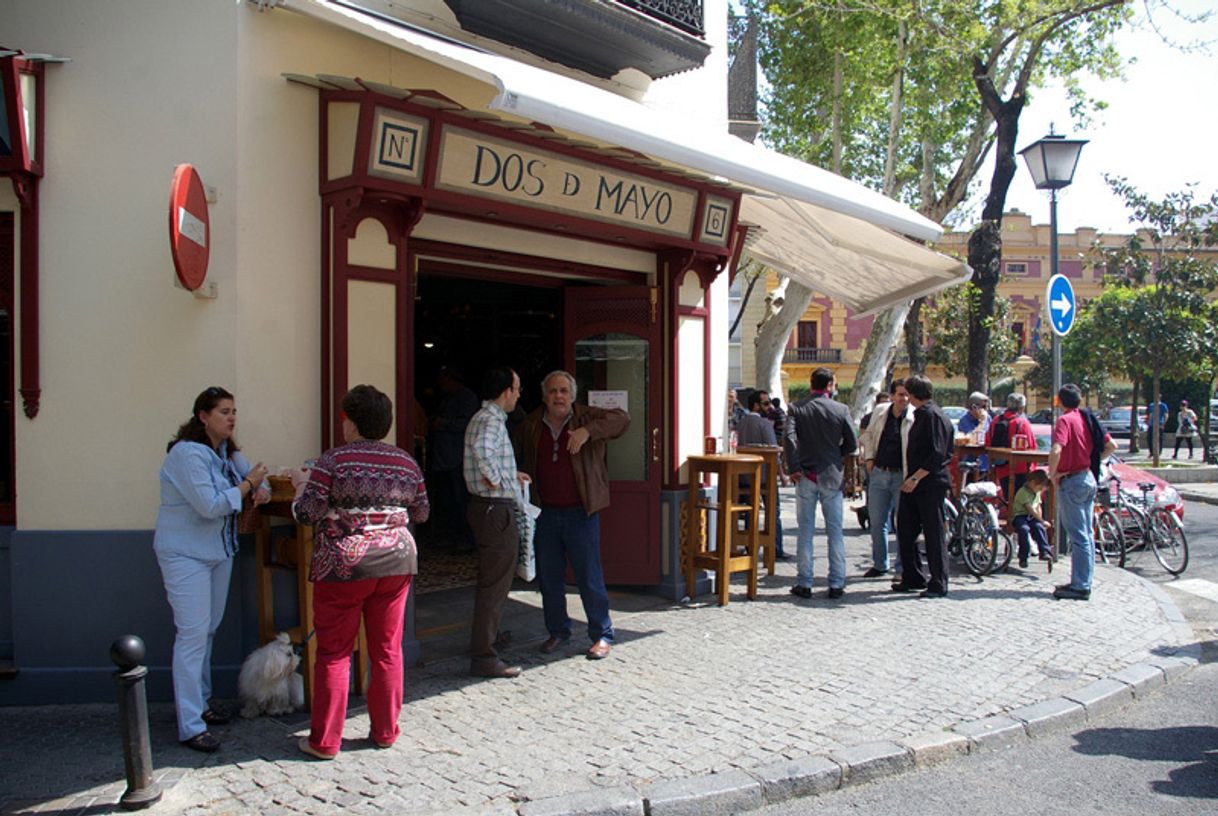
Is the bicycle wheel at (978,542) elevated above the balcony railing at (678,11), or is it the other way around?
the balcony railing at (678,11)

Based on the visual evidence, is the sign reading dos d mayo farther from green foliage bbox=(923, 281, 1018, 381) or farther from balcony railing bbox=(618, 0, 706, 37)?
green foliage bbox=(923, 281, 1018, 381)

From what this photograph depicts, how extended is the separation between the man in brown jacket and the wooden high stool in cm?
143

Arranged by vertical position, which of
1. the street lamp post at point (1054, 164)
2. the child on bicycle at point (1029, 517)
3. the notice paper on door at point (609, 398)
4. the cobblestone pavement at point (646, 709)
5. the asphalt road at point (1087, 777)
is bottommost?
the asphalt road at point (1087, 777)

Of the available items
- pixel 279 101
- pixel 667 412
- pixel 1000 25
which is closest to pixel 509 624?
pixel 667 412

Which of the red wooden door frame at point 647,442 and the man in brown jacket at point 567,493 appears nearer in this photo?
the man in brown jacket at point 567,493

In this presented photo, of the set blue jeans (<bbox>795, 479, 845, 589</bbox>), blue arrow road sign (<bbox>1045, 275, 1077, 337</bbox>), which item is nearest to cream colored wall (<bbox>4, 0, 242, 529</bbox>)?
blue jeans (<bbox>795, 479, 845, 589</bbox>)

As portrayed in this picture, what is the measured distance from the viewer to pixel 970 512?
9141 mm

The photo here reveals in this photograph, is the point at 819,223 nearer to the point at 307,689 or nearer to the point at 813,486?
the point at 813,486

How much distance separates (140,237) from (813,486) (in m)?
5.36

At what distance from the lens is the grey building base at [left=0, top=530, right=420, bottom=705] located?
5375 mm

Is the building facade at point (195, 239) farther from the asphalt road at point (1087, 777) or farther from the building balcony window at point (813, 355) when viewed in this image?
the building balcony window at point (813, 355)

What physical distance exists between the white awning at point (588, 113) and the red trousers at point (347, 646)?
236 cm

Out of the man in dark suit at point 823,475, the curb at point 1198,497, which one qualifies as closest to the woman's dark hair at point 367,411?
the man in dark suit at point 823,475

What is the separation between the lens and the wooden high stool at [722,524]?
24.9 ft
